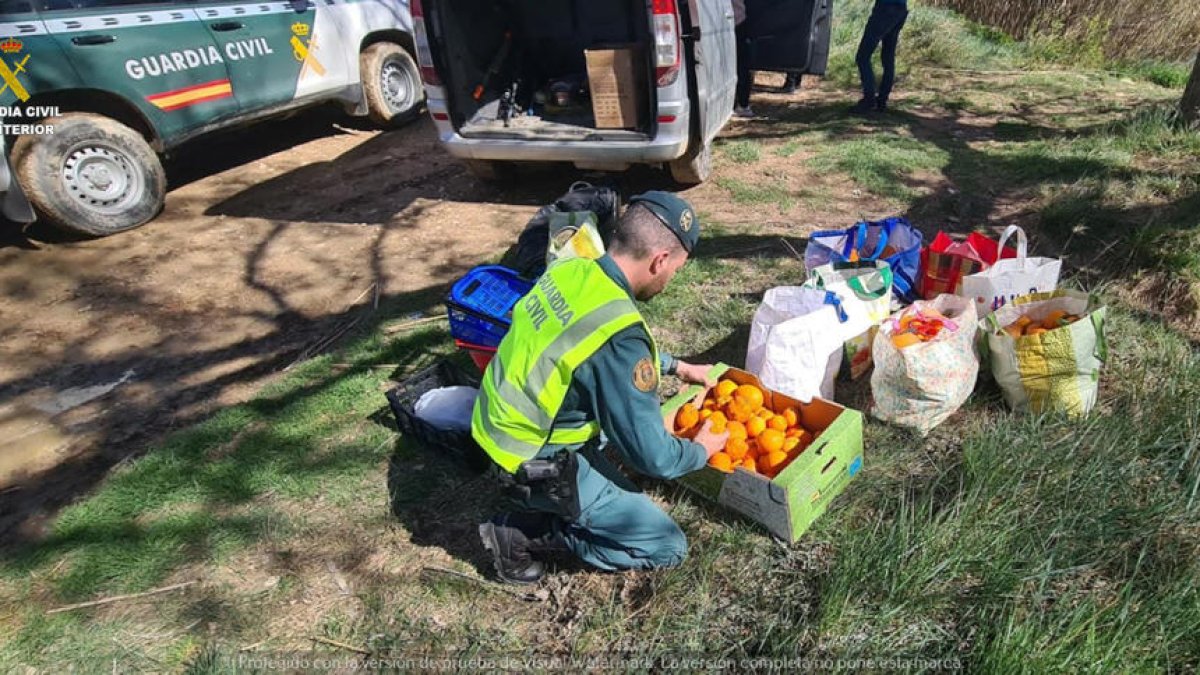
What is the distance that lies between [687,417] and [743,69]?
549 cm

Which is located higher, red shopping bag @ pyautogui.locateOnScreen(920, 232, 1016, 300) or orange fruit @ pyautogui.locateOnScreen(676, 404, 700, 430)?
red shopping bag @ pyautogui.locateOnScreen(920, 232, 1016, 300)

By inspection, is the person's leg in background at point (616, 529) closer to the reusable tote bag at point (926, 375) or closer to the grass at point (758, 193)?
the reusable tote bag at point (926, 375)

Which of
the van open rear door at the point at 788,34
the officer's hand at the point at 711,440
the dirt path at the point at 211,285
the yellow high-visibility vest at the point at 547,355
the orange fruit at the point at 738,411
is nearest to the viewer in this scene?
the yellow high-visibility vest at the point at 547,355

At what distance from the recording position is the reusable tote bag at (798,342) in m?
2.78

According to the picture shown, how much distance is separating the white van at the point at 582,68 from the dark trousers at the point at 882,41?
44cm

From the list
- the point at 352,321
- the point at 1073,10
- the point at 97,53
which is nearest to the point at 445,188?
the point at 352,321

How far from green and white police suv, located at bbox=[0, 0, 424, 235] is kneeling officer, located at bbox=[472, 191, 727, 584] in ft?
15.8

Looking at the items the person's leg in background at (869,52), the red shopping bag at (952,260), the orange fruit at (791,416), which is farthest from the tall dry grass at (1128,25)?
the orange fruit at (791,416)

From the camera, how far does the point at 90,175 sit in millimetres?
5285

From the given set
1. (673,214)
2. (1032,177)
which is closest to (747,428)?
(673,214)

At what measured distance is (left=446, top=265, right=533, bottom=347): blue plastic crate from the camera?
3.06m

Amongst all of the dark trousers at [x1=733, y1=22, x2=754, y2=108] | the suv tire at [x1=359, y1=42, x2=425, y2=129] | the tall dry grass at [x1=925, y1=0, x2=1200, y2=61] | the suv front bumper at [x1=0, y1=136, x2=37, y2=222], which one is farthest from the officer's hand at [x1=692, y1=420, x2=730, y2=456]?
the tall dry grass at [x1=925, y1=0, x2=1200, y2=61]

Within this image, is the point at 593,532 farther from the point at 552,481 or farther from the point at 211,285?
the point at 211,285

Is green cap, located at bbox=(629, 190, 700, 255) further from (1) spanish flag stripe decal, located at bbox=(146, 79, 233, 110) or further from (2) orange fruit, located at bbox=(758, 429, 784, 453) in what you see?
(1) spanish flag stripe decal, located at bbox=(146, 79, 233, 110)
